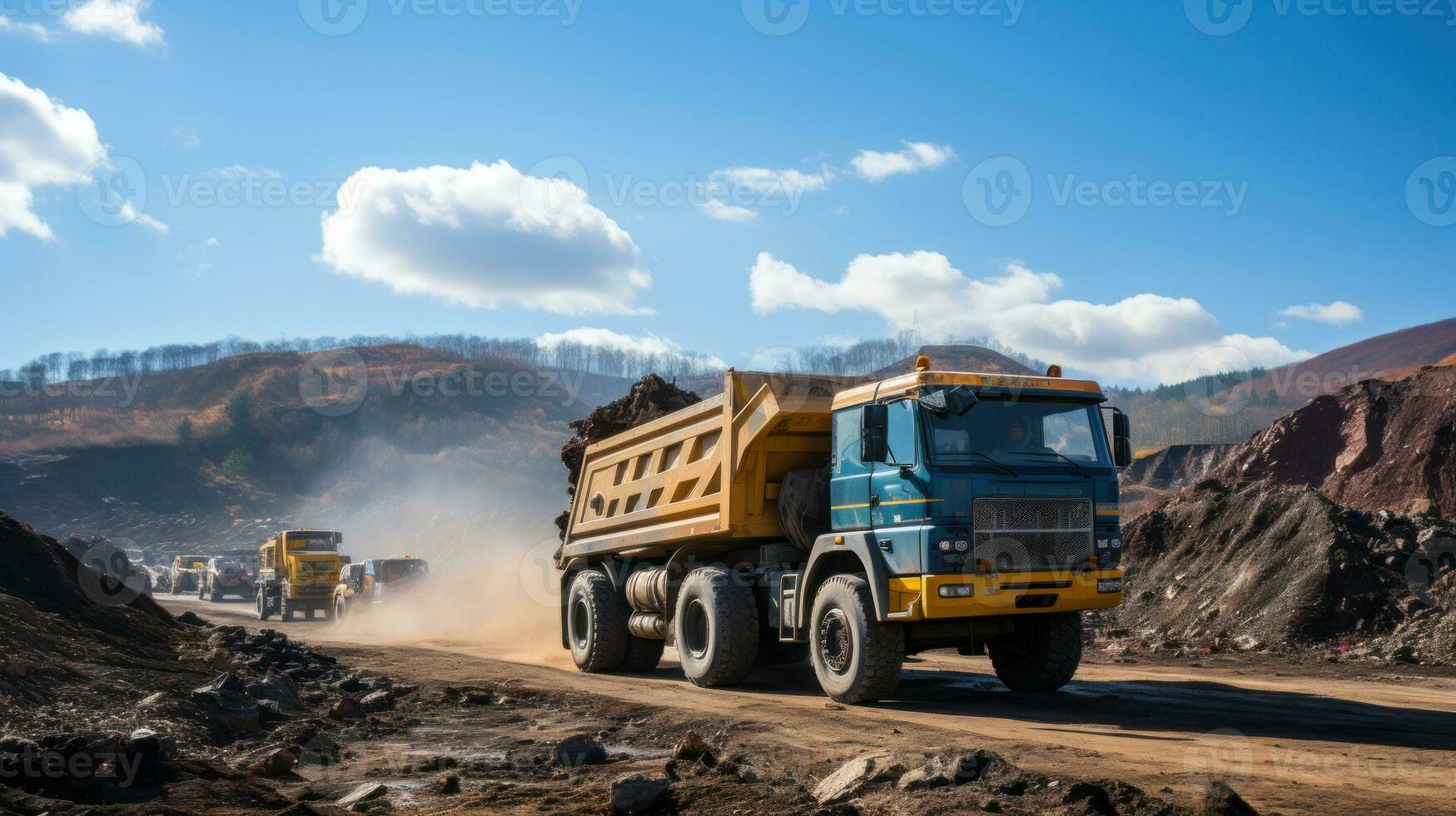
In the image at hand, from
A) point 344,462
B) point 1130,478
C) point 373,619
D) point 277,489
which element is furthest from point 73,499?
point 1130,478

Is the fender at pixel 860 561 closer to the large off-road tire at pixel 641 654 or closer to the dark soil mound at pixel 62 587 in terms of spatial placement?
the large off-road tire at pixel 641 654

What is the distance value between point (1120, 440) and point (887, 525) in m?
2.46

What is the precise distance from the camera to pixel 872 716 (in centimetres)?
970

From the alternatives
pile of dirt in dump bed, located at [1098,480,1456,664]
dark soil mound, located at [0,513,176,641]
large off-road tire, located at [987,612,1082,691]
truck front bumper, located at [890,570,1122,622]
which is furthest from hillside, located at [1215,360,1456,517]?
dark soil mound, located at [0,513,176,641]

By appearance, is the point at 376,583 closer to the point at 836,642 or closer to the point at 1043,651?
the point at 836,642

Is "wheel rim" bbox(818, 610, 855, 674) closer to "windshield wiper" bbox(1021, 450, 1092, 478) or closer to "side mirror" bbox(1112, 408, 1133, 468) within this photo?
"windshield wiper" bbox(1021, 450, 1092, 478)

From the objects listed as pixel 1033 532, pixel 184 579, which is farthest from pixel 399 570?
pixel 184 579

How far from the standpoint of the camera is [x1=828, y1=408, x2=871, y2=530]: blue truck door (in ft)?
34.3

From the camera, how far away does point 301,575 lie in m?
33.5

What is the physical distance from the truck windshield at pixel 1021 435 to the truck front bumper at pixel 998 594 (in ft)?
3.39

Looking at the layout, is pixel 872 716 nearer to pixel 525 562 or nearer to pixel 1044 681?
pixel 1044 681

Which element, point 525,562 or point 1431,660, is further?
point 525,562

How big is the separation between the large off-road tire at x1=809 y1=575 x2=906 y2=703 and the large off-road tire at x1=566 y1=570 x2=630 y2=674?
5.07 m

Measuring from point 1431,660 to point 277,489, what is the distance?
109 m
